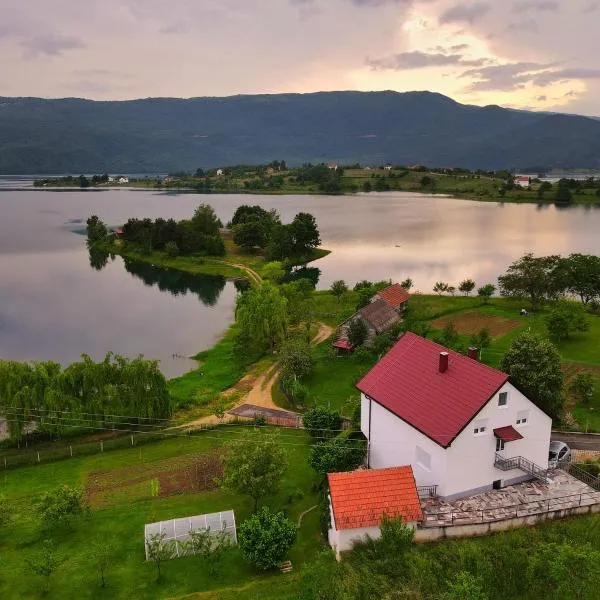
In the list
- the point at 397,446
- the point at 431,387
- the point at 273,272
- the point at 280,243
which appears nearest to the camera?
the point at 431,387

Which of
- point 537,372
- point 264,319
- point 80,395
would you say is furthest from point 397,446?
point 264,319

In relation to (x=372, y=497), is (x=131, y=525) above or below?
below

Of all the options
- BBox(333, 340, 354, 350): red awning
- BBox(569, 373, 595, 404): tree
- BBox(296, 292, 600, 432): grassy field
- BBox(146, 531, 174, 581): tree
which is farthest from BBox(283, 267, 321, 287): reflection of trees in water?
BBox(146, 531, 174, 581): tree

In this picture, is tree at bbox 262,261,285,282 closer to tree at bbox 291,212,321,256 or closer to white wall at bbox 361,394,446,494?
tree at bbox 291,212,321,256

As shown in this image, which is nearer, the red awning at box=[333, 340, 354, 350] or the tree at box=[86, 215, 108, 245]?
the red awning at box=[333, 340, 354, 350]

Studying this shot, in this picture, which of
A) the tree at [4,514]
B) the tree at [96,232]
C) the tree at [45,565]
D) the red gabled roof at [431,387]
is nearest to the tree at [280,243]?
the tree at [96,232]

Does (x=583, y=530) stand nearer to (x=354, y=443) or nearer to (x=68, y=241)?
(x=354, y=443)

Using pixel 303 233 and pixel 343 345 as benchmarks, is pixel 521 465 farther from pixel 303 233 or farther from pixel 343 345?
pixel 303 233

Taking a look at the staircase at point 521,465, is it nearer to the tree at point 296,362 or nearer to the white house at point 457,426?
the white house at point 457,426
